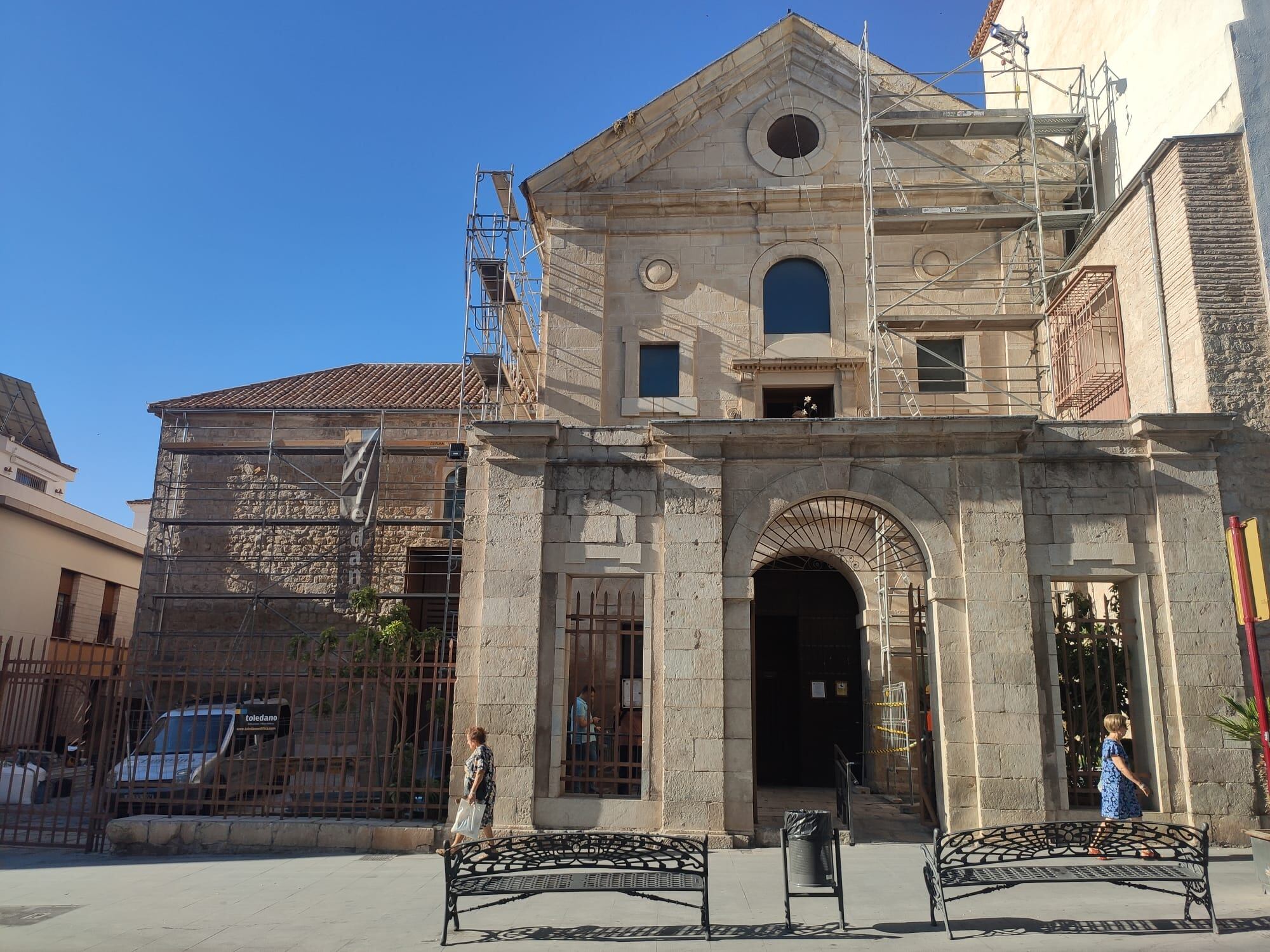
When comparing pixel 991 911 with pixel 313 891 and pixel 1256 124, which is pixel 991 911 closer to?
pixel 313 891

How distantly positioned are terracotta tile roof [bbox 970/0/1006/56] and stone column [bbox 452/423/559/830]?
16930mm

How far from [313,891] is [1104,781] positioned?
291 inches

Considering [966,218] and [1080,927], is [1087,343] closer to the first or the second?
[966,218]

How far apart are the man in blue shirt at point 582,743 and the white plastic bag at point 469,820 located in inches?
58.9

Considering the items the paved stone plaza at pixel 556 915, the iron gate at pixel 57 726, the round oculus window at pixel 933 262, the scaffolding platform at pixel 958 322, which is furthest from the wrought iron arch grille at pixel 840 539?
the iron gate at pixel 57 726

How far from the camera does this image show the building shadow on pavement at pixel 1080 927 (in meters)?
6.99

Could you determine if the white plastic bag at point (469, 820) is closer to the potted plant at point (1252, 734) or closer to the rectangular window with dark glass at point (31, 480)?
the potted plant at point (1252, 734)

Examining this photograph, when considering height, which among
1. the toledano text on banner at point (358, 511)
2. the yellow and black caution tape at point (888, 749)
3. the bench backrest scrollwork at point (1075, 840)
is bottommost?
the bench backrest scrollwork at point (1075, 840)

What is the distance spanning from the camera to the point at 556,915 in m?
7.84

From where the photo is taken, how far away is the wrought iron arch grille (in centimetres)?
1423

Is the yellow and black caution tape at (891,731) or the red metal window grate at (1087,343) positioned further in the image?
the yellow and black caution tape at (891,731)

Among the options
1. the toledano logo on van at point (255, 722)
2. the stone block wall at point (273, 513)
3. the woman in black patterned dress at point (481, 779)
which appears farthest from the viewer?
the stone block wall at point (273, 513)

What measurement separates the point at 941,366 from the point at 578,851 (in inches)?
448

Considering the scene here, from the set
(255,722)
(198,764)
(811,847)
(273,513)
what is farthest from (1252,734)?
(273,513)
